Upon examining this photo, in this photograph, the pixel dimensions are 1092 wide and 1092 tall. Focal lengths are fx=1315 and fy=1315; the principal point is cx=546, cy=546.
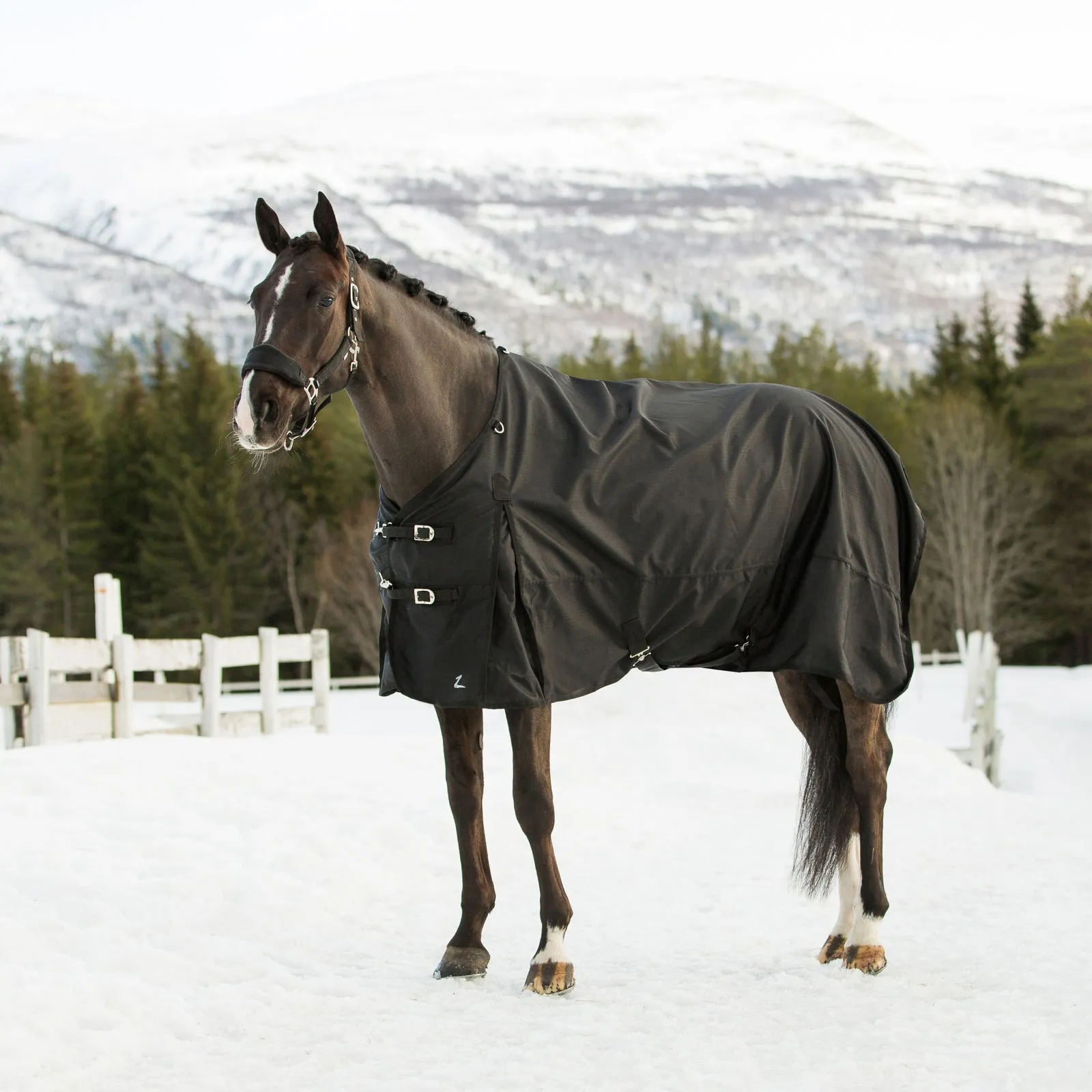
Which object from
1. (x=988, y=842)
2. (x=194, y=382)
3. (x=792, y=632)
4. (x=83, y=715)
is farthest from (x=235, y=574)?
(x=792, y=632)

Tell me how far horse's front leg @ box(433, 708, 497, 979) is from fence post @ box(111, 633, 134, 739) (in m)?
6.26

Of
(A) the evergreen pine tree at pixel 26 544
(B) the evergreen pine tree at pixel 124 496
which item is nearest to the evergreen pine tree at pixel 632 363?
(B) the evergreen pine tree at pixel 124 496

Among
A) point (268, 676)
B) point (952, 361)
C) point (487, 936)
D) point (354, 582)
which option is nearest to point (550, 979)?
point (487, 936)

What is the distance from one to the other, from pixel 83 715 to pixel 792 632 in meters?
6.88

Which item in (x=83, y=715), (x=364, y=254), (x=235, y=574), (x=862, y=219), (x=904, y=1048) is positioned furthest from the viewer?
(x=862, y=219)

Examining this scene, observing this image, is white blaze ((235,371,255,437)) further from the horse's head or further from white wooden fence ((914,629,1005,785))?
white wooden fence ((914,629,1005,785))

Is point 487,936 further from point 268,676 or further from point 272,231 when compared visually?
point 268,676

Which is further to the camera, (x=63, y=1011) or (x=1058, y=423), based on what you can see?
(x=1058, y=423)

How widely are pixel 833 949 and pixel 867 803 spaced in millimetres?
516

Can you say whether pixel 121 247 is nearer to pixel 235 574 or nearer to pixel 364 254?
pixel 235 574

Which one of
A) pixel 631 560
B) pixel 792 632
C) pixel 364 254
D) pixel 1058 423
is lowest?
pixel 1058 423

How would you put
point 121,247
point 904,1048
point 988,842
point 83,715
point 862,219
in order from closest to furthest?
1. point 904,1048
2. point 988,842
3. point 83,715
4. point 121,247
5. point 862,219

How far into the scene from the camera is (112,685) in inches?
388

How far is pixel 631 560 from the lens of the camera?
13.5 ft
